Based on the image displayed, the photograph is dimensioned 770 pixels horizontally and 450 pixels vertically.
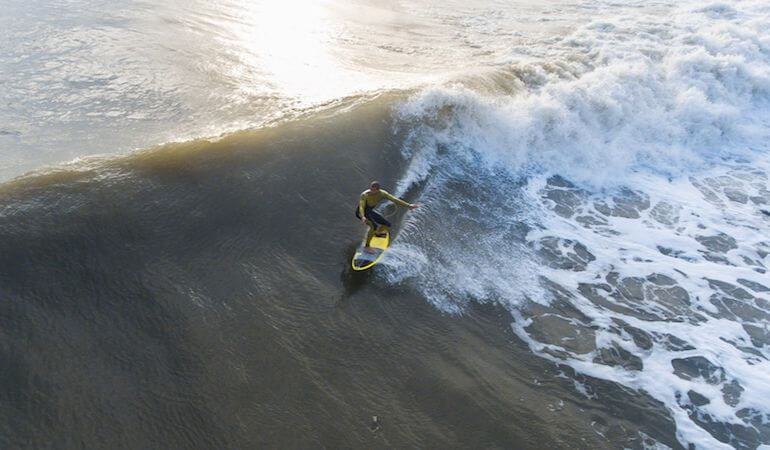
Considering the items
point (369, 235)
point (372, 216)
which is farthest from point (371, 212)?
point (369, 235)

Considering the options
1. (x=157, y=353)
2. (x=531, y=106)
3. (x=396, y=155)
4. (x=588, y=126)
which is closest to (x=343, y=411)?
(x=157, y=353)

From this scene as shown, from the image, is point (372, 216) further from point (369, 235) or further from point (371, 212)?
point (369, 235)

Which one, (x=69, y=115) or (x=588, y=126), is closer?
(x=69, y=115)

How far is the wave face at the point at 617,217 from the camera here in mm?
9266

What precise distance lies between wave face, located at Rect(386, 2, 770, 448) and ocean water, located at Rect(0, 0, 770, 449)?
6cm

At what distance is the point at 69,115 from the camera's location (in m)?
12.5

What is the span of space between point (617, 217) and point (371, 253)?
724 centimetres

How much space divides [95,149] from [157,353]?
5.80m

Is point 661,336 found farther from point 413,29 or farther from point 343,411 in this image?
point 413,29

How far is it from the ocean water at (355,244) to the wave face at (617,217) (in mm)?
64

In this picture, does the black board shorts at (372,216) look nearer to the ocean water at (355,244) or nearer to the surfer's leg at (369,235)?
the surfer's leg at (369,235)

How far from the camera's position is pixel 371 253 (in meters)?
9.99

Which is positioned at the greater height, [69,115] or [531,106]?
[531,106]

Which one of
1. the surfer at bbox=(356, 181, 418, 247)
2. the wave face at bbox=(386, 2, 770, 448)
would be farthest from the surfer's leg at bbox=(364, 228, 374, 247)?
the wave face at bbox=(386, 2, 770, 448)
